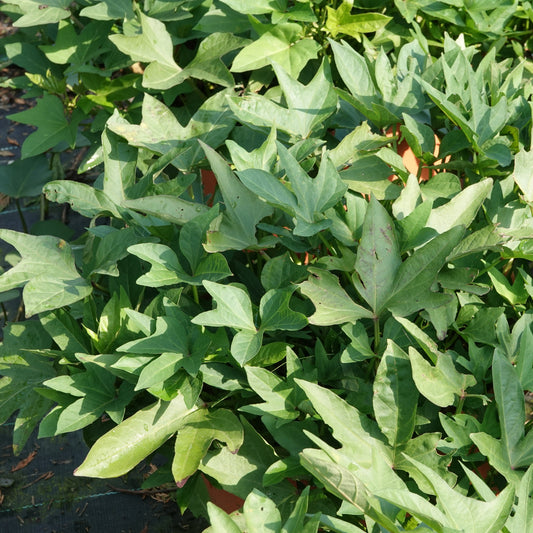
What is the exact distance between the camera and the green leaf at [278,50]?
151cm

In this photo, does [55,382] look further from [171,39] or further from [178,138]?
[171,39]

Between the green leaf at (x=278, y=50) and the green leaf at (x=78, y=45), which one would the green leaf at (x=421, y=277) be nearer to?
the green leaf at (x=278, y=50)

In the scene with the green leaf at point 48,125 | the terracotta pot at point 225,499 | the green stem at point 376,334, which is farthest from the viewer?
the green leaf at point 48,125

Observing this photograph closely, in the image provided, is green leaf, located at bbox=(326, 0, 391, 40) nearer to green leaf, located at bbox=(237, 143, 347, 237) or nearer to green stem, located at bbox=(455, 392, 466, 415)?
green leaf, located at bbox=(237, 143, 347, 237)

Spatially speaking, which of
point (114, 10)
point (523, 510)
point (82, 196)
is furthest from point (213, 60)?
point (523, 510)

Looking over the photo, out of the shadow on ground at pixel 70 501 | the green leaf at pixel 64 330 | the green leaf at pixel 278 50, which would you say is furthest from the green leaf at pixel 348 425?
the shadow on ground at pixel 70 501

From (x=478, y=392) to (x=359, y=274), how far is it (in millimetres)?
271

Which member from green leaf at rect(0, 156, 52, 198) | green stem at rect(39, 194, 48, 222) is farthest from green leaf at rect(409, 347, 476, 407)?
green stem at rect(39, 194, 48, 222)

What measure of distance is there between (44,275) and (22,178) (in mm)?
1531

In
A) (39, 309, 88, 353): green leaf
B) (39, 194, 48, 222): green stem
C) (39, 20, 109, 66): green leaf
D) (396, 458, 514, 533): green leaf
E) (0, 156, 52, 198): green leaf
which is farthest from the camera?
(39, 194, 48, 222): green stem

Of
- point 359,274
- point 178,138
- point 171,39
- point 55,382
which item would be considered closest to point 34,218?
point 171,39

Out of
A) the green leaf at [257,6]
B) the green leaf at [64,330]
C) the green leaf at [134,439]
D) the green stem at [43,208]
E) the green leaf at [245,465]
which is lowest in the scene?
the green stem at [43,208]

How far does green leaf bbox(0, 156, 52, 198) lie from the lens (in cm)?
251

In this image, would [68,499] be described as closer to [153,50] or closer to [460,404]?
[153,50]
